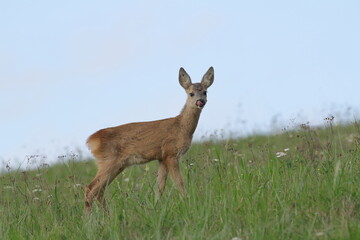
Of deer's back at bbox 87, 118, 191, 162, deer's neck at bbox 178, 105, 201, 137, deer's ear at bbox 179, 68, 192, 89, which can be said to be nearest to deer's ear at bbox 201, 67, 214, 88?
deer's ear at bbox 179, 68, 192, 89

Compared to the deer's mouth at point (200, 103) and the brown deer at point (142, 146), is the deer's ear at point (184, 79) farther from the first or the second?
the deer's mouth at point (200, 103)

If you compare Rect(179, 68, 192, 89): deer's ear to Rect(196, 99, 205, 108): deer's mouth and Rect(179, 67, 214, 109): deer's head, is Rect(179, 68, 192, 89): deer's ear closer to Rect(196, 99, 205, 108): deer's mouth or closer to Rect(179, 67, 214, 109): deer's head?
Rect(179, 67, 214, 109): deer's head

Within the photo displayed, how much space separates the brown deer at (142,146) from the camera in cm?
867

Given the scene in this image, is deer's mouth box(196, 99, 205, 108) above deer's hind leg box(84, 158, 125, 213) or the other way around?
above

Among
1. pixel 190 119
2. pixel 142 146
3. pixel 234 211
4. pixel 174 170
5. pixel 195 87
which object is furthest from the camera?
pixel 190 119

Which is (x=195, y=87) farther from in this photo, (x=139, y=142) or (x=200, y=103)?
(x=139, y=142)

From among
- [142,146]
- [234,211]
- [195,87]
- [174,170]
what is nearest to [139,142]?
[142,146]

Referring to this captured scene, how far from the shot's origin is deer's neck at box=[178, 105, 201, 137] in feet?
29.8

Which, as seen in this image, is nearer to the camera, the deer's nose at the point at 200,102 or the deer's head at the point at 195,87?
the deer's nose at the point at 200,102

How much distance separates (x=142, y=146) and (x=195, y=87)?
3.35 ft

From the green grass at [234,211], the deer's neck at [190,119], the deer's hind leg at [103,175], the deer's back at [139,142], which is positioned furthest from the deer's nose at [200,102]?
the green grass at [234,211]

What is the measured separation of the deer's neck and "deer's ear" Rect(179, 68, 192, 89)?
11.8 inches

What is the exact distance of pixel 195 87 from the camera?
9.02 m

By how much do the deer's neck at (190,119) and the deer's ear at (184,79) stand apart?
300mm
